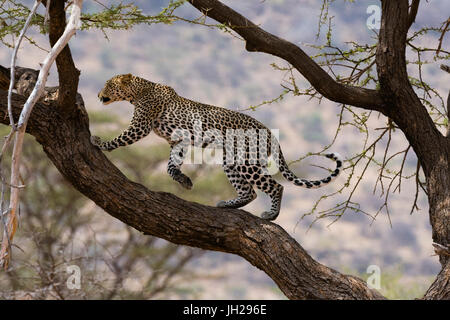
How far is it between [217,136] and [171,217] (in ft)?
3.11

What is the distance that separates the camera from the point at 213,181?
45.0 feet

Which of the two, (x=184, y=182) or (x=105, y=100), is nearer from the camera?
(x=184, y=182)

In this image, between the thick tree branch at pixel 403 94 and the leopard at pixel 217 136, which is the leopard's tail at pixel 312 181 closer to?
the leopard at pixel 217 136

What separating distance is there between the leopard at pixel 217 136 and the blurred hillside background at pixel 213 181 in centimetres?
464

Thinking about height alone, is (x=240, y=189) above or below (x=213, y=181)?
below

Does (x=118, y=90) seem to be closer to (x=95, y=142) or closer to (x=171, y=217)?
(x=95, y=142)

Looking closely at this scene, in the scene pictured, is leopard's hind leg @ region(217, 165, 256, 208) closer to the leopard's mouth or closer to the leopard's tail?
the leopard's tail

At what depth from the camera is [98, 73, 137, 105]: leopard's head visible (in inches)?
223

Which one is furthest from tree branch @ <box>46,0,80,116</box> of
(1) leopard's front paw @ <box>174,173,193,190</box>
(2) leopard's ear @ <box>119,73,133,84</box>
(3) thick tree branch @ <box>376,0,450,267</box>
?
(3) thick tree branch @ <box>376,0,450,267</box>

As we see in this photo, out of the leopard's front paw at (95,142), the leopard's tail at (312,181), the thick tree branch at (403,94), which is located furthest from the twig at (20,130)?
the thick tree branch at (403,94)

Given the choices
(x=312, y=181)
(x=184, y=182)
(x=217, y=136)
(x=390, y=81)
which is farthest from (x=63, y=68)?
(x=390, y=81)

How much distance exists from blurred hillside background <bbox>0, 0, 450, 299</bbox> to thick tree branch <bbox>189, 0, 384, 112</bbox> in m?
5.36

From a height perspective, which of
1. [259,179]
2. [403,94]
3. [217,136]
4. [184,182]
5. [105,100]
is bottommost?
[184,182]
